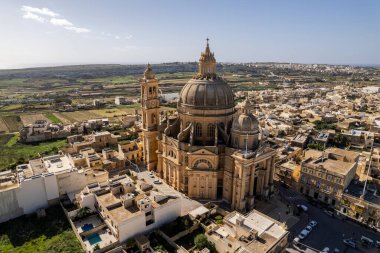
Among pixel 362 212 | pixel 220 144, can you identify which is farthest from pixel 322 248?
pixel 220 144

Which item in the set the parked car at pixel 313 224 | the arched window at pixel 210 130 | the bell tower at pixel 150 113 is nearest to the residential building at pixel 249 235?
the parked car at pixel 313 224

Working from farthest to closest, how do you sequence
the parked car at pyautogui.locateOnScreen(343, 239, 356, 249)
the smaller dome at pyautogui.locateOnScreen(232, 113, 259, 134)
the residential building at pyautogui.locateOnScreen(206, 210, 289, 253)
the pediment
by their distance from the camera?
1. the pediment
2. the smaller dome at pyautogui.locateOnScreen(232, 113, 259, 134)
3. the parked car at pyautogui.locateOnScreen(343, 239, 356, 249)
4. the residential building at pyautogui.locateOnScreen(206, 210, 289, 253)

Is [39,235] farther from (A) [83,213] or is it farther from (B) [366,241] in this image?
(B) [366,241]

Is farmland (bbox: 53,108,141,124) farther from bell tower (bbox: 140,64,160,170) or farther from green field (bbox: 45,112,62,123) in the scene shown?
bell tower (bbox: 140,64,160,170)

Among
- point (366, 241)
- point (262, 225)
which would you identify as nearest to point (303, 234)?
point (366, 241)

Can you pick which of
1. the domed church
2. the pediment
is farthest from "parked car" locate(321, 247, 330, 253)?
the pediment

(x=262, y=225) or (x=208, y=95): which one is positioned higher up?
(x=208, y=95)
